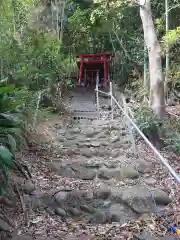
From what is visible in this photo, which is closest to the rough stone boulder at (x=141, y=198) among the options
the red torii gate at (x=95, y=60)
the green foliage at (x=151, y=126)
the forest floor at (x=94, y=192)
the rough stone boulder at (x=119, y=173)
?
the forest floor at (x=94, y=192)

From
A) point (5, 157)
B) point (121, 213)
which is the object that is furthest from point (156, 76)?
point (5, 157)

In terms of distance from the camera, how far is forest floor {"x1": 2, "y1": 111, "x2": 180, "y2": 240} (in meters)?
3.22

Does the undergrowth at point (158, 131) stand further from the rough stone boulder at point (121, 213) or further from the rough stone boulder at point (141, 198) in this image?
the rough stone boulder at point (121, 213)

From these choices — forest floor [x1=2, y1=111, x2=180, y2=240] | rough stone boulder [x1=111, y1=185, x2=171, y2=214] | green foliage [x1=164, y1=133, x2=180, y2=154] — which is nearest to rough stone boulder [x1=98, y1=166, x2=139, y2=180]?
forest floor [x1=2, y1=111, x2=180, y2=240]

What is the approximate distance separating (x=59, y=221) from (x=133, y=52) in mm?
9328

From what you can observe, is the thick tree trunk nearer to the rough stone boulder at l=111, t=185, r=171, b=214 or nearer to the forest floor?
the forest floor

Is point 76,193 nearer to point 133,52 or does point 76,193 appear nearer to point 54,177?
point 54,177

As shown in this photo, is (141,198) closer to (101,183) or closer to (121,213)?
(121,213)

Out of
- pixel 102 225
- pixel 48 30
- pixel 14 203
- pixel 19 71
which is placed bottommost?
pixel 102 225

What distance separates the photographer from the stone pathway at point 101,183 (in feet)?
12.1

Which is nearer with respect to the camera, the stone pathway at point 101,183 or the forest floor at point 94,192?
the forest floor at point 94,192

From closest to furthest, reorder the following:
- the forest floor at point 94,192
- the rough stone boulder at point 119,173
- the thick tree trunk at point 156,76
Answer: the forest floor at point 94,192
the rough stone boulder at point 119,173
the thick tree trunk at point 156,76

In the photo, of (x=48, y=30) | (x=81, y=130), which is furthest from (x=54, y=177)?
(x=48, y=30)

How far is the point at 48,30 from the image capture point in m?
13.7
